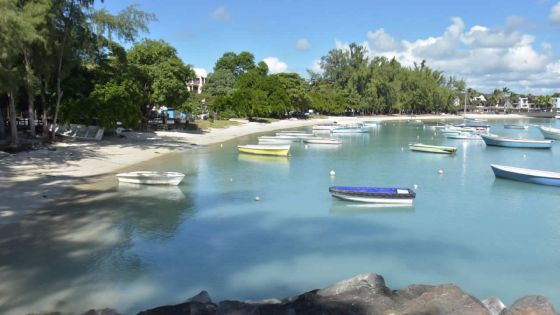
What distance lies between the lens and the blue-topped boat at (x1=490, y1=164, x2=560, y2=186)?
32.2 meters

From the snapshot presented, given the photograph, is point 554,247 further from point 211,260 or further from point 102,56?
point 102,56

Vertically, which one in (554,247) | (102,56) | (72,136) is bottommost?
(554,247)

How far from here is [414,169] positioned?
40.2 m

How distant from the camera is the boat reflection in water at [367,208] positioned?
24.1 m

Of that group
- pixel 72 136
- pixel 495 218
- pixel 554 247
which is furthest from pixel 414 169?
pixel 72 136

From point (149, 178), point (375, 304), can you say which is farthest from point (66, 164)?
point (375, 304)

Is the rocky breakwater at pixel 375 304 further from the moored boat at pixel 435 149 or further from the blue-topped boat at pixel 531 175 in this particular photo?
the moored boat at pixel 435 149

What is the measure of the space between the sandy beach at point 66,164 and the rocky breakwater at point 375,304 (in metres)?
14.5

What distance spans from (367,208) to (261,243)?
808 cm

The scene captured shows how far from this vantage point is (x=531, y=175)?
32812mm

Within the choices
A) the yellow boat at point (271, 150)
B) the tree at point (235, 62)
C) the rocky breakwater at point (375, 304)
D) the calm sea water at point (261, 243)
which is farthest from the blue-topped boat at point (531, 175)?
the tree at point (235, 62)

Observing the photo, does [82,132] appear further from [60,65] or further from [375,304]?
[375,304]

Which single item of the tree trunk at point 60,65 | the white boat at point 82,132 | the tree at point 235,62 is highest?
the tree at point 235,62

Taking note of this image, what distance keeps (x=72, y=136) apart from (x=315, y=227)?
3256cm
